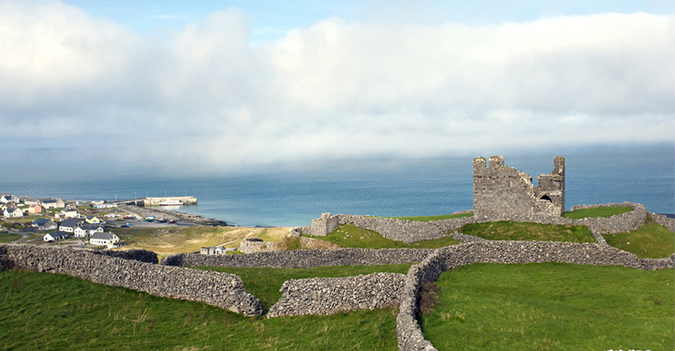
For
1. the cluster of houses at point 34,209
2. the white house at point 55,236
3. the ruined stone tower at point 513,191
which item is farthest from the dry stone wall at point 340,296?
the cluster of houses at point 34,209

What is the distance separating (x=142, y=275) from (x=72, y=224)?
385 ft

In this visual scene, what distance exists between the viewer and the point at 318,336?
13461mm

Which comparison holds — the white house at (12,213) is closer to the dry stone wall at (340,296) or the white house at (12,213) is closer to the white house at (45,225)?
the white house at (45,225)

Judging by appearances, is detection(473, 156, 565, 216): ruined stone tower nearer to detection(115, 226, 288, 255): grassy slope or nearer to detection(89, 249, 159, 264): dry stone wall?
detection(89, 249, 159, 264): dry stone wall

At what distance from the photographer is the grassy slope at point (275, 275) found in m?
17.3

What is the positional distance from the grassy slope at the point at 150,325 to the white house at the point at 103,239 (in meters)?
84.0

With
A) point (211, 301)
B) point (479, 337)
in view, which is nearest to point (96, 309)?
point (211, 301)

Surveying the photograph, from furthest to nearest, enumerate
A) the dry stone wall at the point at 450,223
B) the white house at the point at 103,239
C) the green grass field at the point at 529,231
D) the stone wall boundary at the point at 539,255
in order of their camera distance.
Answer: the white house at the point at 103,239, the dry stone wall at the point at 450,223, the green grass field at the point at 529,231, the stone wall boundary at the point at 539,255

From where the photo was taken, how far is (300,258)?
81.4 ft

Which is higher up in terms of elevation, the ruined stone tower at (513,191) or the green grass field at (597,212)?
the ruined stone tower at (513,191)

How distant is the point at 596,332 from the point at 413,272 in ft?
19.8

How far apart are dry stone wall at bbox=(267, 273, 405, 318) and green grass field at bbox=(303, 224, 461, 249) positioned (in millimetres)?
15604

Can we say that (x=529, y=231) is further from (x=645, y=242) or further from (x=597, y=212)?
(x=597, y=212)

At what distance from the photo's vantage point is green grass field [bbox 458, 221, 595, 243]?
84.5 feet
